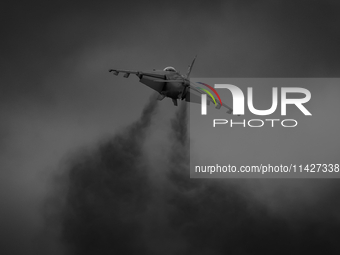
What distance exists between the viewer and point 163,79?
9644 cm

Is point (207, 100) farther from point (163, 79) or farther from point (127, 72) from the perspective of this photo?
point (127, 72)

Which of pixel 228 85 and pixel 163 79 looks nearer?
pixel 163 79

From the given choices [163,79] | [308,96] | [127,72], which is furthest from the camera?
[308,96]

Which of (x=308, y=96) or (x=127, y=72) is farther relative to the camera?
(x=308, y=96)

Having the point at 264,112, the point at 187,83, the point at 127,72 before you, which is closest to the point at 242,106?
the point at 264,112

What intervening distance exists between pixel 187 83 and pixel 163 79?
215 inches

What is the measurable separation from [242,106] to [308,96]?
15.0 metres

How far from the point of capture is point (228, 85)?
340 feet

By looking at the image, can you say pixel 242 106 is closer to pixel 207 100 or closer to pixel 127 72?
pixel 207 100

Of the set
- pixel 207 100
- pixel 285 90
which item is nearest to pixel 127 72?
pixel 207 100

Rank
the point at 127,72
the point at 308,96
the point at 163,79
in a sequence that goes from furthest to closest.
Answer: the point at 308,96
the point at 163,79
the point at 127,72

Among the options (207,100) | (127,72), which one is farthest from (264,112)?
(127,72)

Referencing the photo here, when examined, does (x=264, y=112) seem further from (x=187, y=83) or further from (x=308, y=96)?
(x=187, y=83)

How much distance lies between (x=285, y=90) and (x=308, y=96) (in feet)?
17.3
